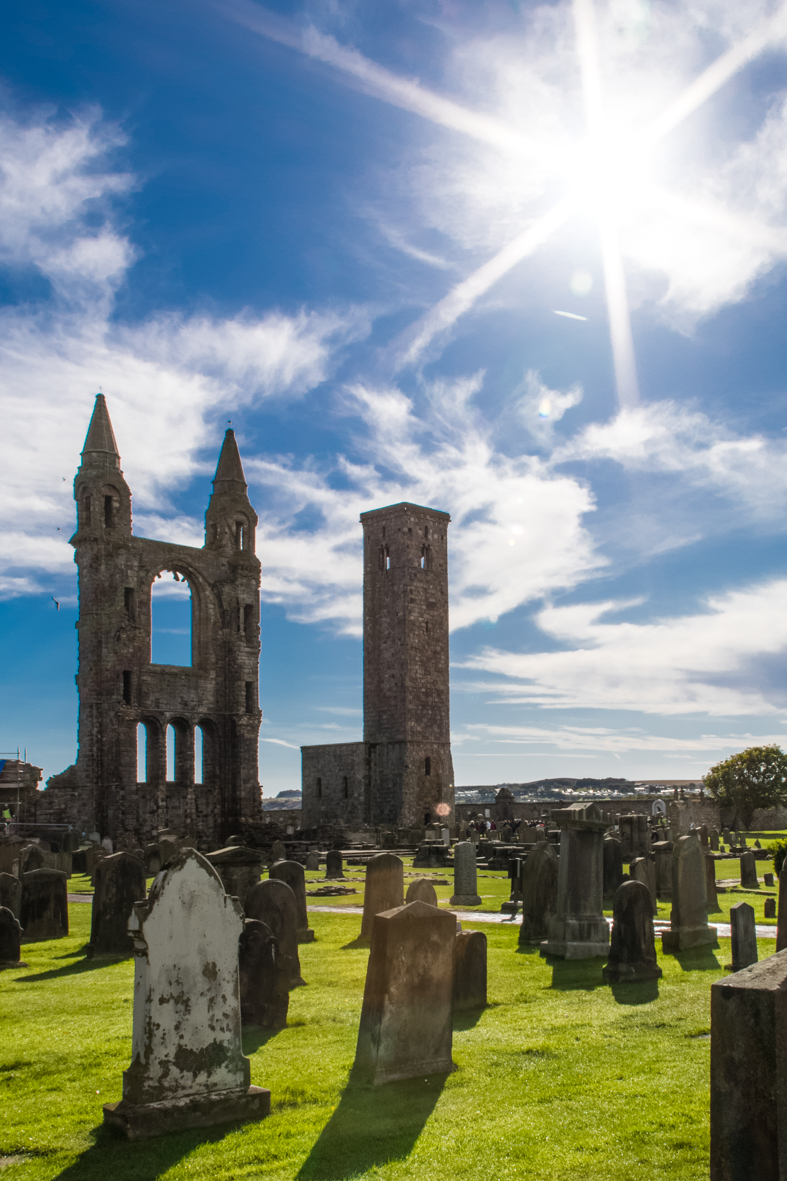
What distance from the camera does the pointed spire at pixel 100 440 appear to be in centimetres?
3453

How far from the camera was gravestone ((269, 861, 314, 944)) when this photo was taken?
37.7ft

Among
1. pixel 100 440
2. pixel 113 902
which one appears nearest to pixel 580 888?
pixel 113 902

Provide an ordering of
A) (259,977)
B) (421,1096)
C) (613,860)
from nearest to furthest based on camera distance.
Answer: (421,1096) < (259,977) < (613,860)

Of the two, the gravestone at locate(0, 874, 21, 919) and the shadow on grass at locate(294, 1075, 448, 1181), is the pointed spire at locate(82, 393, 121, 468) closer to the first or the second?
the gravestone at locate(0, 874, 21, 919)

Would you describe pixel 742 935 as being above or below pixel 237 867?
below

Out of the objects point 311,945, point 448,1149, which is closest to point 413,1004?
point 448,1149

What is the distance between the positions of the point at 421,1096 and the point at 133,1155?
1873 millimetres

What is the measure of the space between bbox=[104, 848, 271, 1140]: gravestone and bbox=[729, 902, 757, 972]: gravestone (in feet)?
17.9

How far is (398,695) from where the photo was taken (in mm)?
48250

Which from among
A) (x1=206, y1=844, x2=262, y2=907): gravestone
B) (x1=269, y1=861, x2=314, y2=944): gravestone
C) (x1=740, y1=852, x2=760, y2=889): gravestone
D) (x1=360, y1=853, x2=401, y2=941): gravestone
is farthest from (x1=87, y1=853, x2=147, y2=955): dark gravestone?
(x1=740, y1=852, x2=760, y2=889): gravestone

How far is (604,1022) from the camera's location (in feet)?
24.6

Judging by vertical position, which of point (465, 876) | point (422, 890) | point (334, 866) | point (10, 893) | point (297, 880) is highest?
point (422, 890)

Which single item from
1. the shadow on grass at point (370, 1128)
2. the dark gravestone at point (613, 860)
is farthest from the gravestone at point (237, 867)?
the dark gravestone at point (613, 860)

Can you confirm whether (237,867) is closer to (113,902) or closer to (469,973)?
(113,902)
